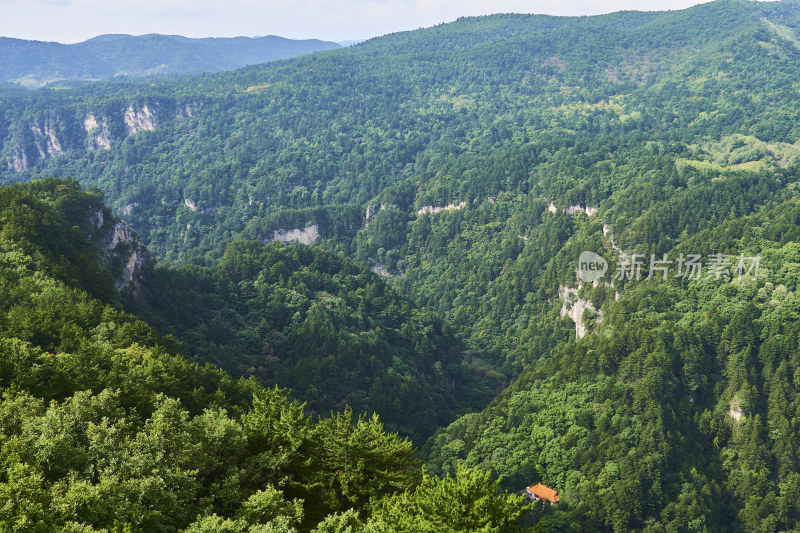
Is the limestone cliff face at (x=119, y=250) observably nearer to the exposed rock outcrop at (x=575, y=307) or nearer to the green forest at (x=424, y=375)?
the green forest at (x=424, y=375)

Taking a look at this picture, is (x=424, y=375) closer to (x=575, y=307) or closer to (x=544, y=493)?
(x=544, y=493)

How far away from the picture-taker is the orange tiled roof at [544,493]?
286 ft

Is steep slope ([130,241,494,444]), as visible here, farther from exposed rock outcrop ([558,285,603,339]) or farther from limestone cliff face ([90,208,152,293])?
exposed rock outcrop ([558,285,603,339])

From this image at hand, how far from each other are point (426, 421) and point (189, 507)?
77.9 meters

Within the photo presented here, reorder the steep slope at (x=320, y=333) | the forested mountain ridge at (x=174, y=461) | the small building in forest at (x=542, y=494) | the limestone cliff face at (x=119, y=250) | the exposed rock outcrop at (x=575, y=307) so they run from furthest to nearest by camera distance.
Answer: the exposed rock outcrop at (x=575, y=307) → the steep slope at (x=320, y=333) → the limestone cliff face at (x=119, y=250) → the small building in forest at (x=542, y=494) → the forested mountain ridge at (x=174, y=461)

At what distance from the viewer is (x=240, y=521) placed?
33.0 meters

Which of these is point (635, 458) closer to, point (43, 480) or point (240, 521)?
point (240, 521)

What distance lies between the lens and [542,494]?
87.8 meters

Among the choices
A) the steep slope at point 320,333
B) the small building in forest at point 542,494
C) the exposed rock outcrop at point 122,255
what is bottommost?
the small building in forest at point 542,494

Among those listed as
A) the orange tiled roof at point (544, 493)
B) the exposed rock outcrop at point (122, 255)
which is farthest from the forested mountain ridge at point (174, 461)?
the orange tiled roof at point (544, 493)

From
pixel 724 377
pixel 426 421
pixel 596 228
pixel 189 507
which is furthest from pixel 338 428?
pixel 596 228

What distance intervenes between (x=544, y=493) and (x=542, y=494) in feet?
1.12

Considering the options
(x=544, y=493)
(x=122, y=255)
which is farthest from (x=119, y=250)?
(x=544, y=493)

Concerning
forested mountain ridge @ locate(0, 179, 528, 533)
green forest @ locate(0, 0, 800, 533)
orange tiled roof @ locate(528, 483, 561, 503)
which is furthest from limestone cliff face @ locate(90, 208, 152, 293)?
orange tiled roof @ locate(528, 483, 561, 503)
